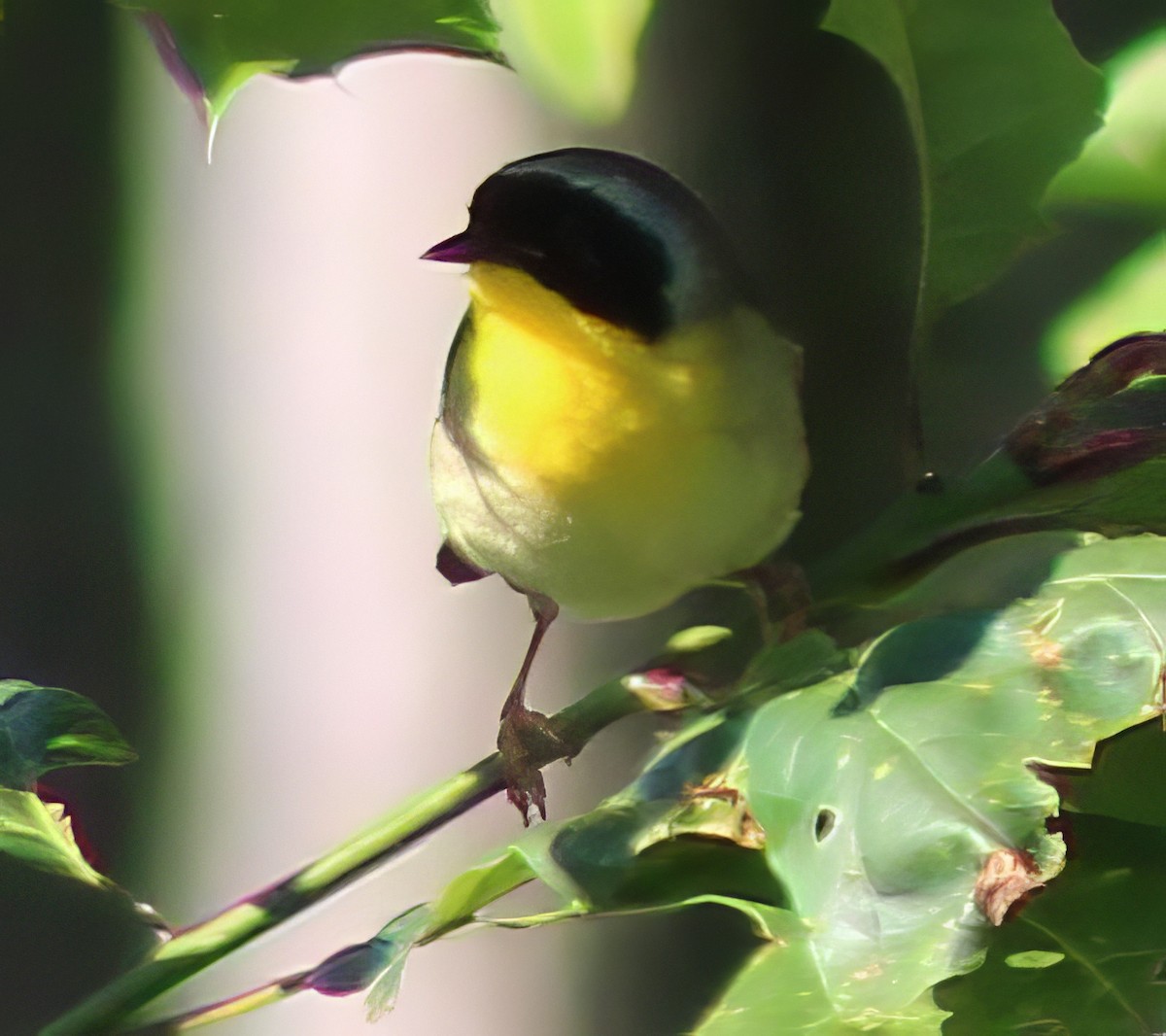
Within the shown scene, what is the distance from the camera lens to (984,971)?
1.09ft

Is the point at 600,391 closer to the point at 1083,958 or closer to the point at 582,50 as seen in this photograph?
the point at 582,50

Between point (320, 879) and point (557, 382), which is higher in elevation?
point (557, 382)

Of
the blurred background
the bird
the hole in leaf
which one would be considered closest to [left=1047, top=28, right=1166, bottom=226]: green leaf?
the blurred background

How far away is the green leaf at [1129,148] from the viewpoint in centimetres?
36

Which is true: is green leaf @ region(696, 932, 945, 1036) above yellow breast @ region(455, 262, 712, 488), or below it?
below

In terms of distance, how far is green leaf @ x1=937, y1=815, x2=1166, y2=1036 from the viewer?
331 mm

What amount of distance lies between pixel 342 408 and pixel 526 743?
0.13 metres

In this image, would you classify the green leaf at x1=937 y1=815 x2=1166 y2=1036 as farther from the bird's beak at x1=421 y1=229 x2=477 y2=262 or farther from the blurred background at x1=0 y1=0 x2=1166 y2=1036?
the bird's beak at x1=421 y1=229 x2=477 y2=262

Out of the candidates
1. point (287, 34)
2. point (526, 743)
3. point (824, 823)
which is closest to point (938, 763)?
point (824, 823)

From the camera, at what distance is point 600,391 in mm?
351

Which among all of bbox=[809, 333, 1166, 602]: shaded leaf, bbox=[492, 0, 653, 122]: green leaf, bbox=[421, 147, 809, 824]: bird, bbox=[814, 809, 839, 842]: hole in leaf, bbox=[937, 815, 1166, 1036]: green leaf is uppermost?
bbox=[492, 0, 653, 122]: green leaf

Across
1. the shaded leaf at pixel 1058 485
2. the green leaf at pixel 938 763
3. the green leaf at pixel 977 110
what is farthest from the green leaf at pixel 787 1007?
the green leaf at pixel 977 110

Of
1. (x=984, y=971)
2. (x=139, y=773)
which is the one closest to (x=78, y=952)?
(x=139, y=773)

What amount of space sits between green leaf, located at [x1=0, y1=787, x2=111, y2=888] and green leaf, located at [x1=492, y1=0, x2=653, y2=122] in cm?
30
